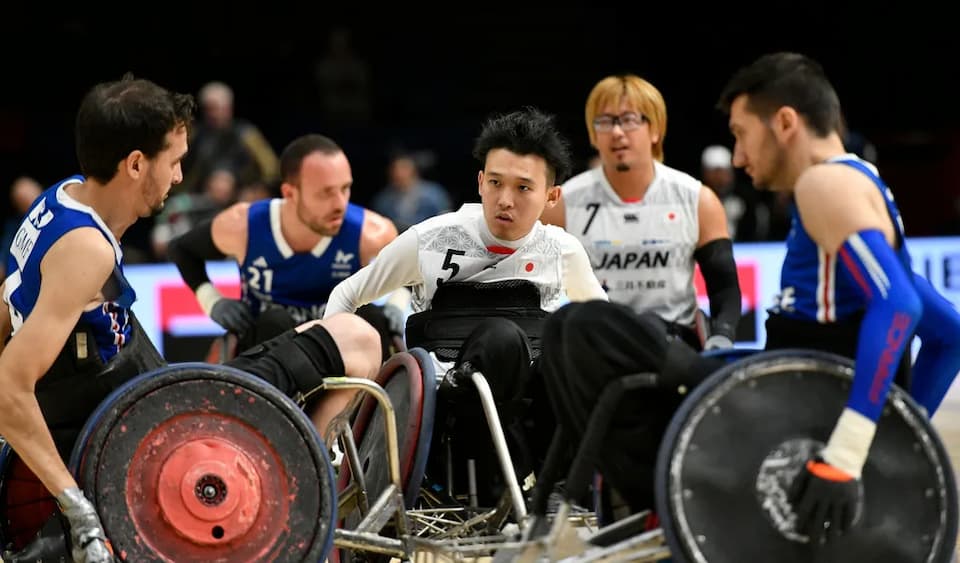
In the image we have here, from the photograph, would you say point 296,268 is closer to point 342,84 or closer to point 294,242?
point 294,242

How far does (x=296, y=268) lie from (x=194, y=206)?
490cm

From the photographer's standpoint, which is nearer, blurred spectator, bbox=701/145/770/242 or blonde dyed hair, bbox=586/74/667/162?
blonde dyed hair, bbox=586/74/667/162

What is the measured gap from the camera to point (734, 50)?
16.3 meters

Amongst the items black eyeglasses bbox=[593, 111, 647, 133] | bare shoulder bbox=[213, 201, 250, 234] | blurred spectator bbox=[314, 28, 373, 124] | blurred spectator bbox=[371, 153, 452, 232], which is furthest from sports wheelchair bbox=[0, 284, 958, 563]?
blurred spectator bbox=[314, 28, 373, 124]

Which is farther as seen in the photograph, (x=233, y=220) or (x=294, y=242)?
(x=233, y=220)

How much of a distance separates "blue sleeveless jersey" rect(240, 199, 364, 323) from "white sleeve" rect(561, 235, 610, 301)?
2048 millimetres

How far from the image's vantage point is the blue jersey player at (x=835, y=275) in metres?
3.34

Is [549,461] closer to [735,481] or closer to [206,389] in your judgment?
[735,481]

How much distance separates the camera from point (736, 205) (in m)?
11.9

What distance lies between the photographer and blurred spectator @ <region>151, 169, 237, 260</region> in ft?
37.6

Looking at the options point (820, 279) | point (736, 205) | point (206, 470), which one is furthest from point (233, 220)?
point (736, 205)

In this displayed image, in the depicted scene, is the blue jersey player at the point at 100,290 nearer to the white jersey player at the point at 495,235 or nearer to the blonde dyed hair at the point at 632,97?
the white jersey player at the point at 495,235

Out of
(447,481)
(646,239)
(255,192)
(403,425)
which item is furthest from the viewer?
(255,192)

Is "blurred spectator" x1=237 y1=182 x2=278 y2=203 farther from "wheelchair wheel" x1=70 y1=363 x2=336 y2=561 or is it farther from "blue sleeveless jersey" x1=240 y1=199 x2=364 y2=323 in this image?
"wheelchair wheel" x1=70 y1=363 x2=336 y2=561
